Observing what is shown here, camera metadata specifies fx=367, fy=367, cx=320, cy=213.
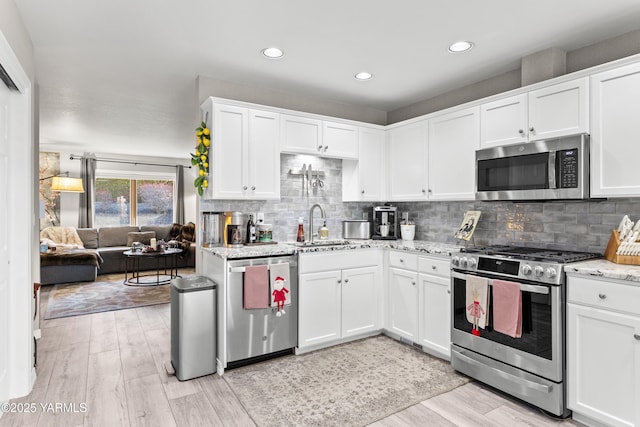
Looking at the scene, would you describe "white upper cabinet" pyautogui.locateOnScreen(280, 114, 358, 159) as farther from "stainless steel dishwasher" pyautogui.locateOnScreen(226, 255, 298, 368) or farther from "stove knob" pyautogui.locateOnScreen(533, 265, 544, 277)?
"stove knob" pyautogui.locateOnScreen(533, 265, 544, 277)

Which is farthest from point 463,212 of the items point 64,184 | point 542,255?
point 64,184

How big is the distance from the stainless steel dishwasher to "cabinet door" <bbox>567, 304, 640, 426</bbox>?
199 centimetres

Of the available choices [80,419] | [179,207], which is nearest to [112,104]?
[80,419]

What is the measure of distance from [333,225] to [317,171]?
0.64m

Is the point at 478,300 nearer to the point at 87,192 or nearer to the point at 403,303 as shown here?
the point at 403,303

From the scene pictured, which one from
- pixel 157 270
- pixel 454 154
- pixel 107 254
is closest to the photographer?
pixel 454 154

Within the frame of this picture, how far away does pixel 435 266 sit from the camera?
10.2 feet

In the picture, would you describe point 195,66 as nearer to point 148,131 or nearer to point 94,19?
point 94,19

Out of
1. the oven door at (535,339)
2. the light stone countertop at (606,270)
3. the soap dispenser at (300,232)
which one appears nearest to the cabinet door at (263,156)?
the soap dispenser at (300,232)

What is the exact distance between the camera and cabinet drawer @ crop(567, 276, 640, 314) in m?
1.97

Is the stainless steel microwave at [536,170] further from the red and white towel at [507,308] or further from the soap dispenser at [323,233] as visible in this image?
the soap dispenser at [323,233]

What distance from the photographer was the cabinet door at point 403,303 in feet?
10.9

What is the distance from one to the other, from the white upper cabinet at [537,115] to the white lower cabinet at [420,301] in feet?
3.66

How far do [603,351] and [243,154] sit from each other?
2905 mm
